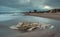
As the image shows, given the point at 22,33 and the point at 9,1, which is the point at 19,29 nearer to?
the point at 22,33

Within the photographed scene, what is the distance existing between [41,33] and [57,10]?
0.66 metres

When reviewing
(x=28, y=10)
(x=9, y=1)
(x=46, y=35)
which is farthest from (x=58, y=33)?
(x=9, y=1)

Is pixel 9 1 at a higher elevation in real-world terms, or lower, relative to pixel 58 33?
higher

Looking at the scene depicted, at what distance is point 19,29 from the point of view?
56 centimetres

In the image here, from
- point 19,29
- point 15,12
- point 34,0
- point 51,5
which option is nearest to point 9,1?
point 15,12

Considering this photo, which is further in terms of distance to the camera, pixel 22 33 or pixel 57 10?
pixel 57 10

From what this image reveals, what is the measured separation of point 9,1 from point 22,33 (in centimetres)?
67

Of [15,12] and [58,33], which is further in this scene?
[15,12]

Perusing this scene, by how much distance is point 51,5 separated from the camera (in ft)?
3.78

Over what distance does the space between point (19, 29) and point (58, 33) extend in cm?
16

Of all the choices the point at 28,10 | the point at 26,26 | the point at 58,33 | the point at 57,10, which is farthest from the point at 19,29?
the point at 57,10

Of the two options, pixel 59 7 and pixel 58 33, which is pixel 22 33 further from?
pixel 59 7

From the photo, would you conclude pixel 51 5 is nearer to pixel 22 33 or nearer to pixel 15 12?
pixel 15 12

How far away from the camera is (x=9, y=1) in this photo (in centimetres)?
114
